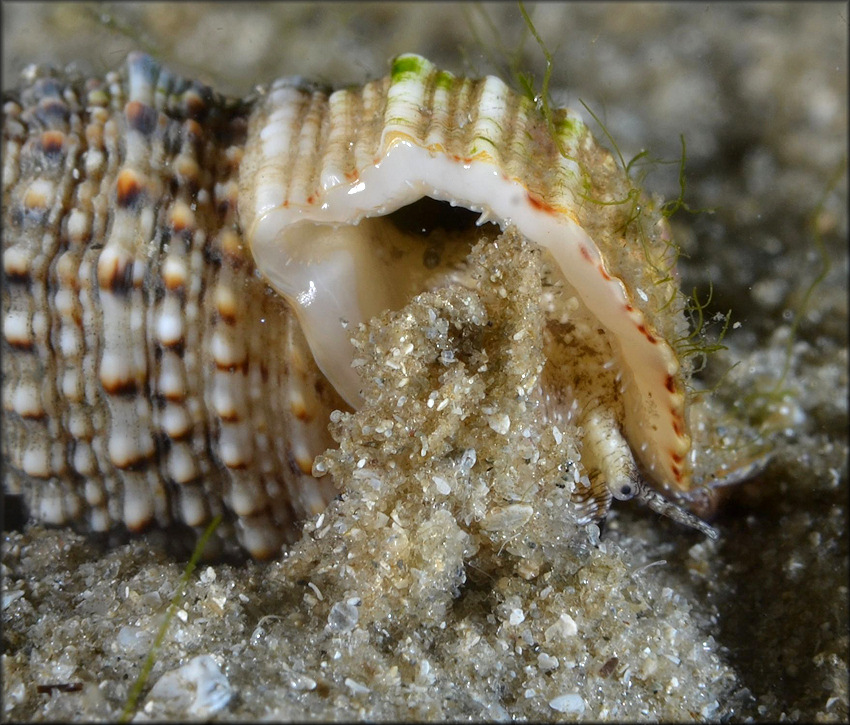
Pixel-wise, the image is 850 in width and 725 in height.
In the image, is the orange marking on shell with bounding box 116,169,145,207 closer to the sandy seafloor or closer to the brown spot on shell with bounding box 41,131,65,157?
the brown spot on shell with bounding box 41,131,65,157

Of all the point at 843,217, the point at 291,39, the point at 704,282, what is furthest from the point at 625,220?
the point at 291,39

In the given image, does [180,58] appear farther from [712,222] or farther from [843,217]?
[843,217]

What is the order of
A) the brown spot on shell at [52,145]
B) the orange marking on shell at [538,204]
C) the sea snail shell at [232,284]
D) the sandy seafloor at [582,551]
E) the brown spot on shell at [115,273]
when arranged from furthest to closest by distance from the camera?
the brown spot on shell at [52,145]
the brown spot on shell at [115,273]
the sea snail shell at [232,284]
the orange marking on shell at [538,204]
the sandy seafloor at [582,551]

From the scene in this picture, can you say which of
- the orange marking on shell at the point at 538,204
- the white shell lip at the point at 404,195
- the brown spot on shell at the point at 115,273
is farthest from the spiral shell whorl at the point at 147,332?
the orange marking on shell at the point at 538,204

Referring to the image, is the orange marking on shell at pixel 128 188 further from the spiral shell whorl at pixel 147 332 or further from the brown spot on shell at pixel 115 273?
the brown spot on shell at pixel 115 273

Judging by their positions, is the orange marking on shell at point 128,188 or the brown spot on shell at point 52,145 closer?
the orange marking on shell at point 128,188

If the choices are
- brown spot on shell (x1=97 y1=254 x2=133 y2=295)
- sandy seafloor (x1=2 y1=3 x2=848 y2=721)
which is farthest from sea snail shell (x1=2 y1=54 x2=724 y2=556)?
sandy seafloor (x1=2 y1=3 x2=848 y2=721)
